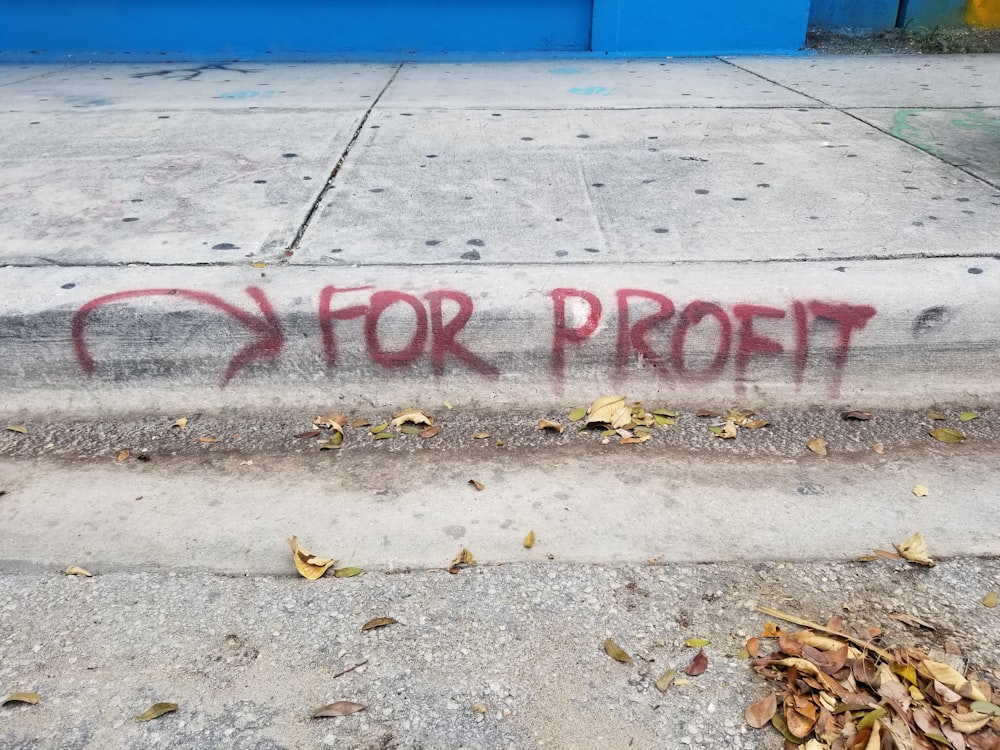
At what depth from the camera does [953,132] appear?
488 cm

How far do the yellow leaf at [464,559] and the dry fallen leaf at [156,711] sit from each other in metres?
0.78

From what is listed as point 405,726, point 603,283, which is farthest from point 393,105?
point 405,726

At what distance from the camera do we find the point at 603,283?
10.0 ft

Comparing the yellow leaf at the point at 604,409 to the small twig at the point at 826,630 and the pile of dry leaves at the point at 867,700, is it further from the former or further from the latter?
the pile of dry leaves at the point at 867,700

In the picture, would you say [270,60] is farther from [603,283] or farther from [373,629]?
[373,629]

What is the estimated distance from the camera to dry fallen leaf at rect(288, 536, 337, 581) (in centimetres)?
224

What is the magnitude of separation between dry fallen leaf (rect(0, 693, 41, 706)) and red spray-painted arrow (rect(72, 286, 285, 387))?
1.37 meters

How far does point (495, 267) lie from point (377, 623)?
1.55 m

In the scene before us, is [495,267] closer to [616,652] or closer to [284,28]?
[616,652]

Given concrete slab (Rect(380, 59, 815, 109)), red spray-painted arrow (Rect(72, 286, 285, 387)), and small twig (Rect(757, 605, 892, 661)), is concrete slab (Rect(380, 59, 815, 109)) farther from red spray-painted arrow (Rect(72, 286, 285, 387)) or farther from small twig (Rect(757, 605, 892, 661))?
small twig (Rect(757, 605, 892, 661))

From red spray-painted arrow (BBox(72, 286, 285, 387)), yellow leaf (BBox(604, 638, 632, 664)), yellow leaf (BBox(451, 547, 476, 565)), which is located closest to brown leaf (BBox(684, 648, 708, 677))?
yellow leaf (BBox(604, 638, 632, 664))

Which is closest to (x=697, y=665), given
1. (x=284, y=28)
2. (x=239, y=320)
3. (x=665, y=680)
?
(x=665, y=680)

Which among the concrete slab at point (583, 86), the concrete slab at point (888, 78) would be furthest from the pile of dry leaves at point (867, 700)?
the concrete slab at point (888, 78)

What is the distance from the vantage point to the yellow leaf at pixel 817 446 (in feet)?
9.13
